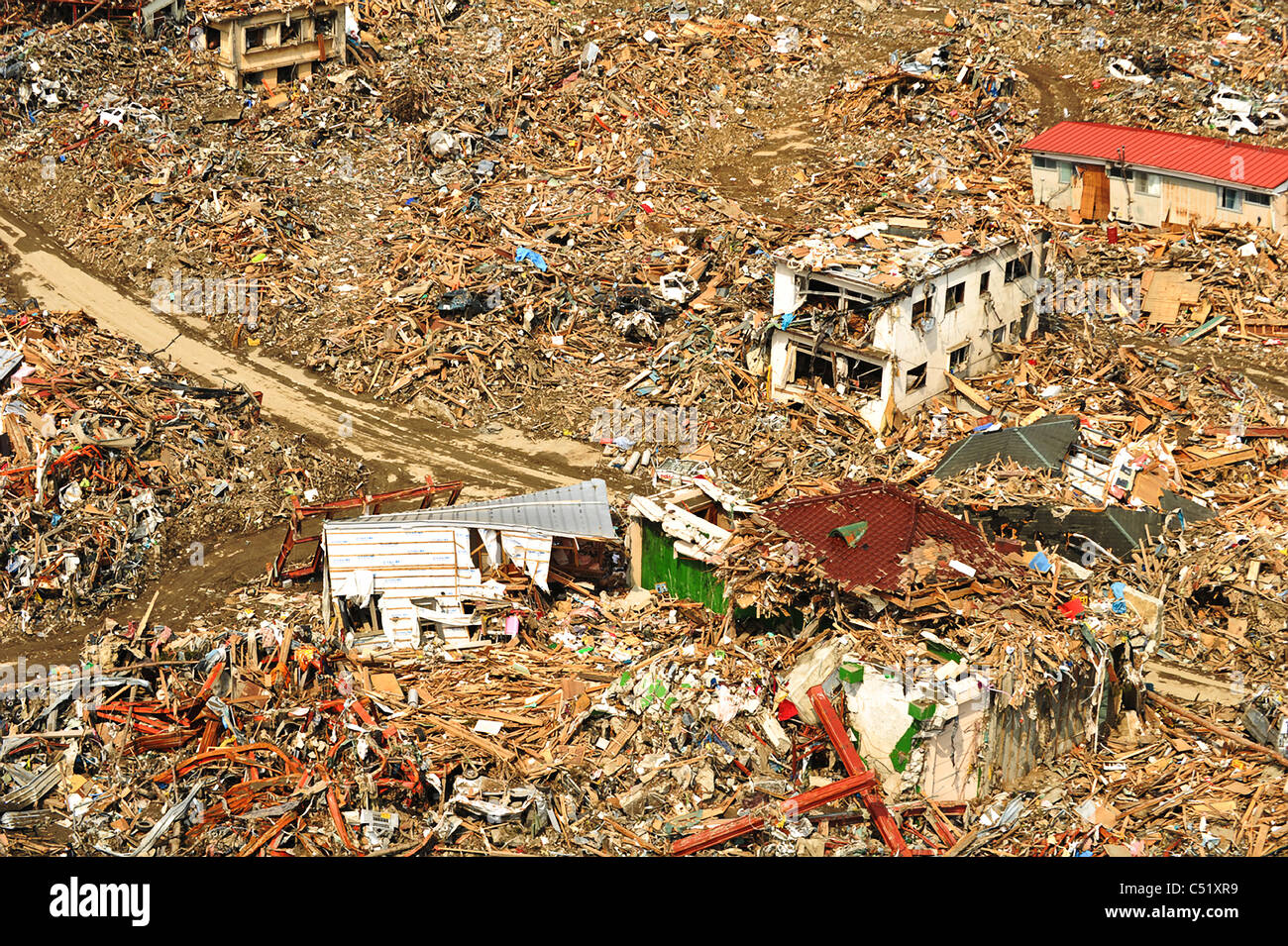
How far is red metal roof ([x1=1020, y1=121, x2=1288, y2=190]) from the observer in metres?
38.1

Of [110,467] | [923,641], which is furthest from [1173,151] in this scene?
[110,467]

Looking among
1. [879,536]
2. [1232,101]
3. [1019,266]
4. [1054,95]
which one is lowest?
[879,536]

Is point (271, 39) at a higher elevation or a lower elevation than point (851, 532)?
higher

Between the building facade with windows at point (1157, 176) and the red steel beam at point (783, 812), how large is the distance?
2466 cm

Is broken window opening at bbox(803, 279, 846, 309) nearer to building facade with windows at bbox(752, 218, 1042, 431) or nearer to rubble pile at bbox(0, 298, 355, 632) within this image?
building facade with windows at bbox(752, 218, 1042, 431)

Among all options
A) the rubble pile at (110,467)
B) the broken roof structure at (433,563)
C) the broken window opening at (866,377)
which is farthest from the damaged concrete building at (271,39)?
the broken roof structure at (433,563)

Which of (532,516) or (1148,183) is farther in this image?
(1148,183)

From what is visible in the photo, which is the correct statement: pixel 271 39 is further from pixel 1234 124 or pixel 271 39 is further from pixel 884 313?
pixel 1234 124

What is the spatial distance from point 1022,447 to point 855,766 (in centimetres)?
1104

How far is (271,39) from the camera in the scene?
44.6 meters

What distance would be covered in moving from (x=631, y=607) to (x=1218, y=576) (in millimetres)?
10553

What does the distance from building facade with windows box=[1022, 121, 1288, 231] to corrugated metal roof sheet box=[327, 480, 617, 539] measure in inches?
807

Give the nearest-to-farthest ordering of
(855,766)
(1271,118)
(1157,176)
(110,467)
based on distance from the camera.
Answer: (855,766) → (110,467) → (1157,176) → (1271,118)

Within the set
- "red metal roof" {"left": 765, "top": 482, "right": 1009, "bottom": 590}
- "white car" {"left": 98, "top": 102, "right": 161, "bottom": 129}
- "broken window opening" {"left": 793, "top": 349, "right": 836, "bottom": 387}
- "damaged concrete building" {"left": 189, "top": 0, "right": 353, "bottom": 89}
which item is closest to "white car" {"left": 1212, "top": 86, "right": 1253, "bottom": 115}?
"broken window opening" {"left": 793, "top": 349, "right": 836, "bottom": 387}
